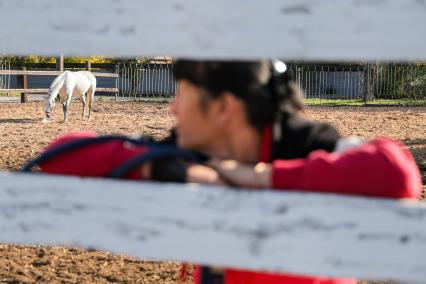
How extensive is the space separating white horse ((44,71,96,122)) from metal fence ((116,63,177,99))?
12.3m

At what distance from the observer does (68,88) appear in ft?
57.1

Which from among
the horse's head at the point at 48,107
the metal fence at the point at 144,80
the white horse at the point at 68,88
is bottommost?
the horse's head at the point at 48,107

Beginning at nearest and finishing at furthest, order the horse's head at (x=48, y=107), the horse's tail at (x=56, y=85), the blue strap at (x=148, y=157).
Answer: the blue strap at (x=148, y=157) → the horse's head at (x=48, y=107) → the horse's tail at (x=56, y=85)

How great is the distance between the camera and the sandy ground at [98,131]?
14.2 ft

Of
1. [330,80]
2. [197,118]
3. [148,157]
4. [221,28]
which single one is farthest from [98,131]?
[330,80]

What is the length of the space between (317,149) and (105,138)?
44 cm

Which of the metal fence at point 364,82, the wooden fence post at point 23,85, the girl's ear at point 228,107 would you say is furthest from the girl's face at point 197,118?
the metal fence at point 364,82

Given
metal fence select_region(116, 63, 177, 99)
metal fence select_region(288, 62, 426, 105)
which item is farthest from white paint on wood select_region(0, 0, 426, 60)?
metal fence select_region(116, 63, 177, 99)

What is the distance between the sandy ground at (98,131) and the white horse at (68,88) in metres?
0.41

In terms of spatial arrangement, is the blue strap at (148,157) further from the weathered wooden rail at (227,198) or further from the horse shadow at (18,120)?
the horse shadow at (18,120)

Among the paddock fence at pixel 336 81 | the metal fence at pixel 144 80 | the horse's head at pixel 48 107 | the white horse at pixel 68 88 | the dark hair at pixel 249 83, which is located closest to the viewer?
the dark hair at pixel 249 83

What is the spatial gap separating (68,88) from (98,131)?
3922mm

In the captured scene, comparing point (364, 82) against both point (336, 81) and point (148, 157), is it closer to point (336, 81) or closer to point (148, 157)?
point (336, 81)

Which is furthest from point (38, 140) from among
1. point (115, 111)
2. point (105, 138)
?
point (105, 138)
